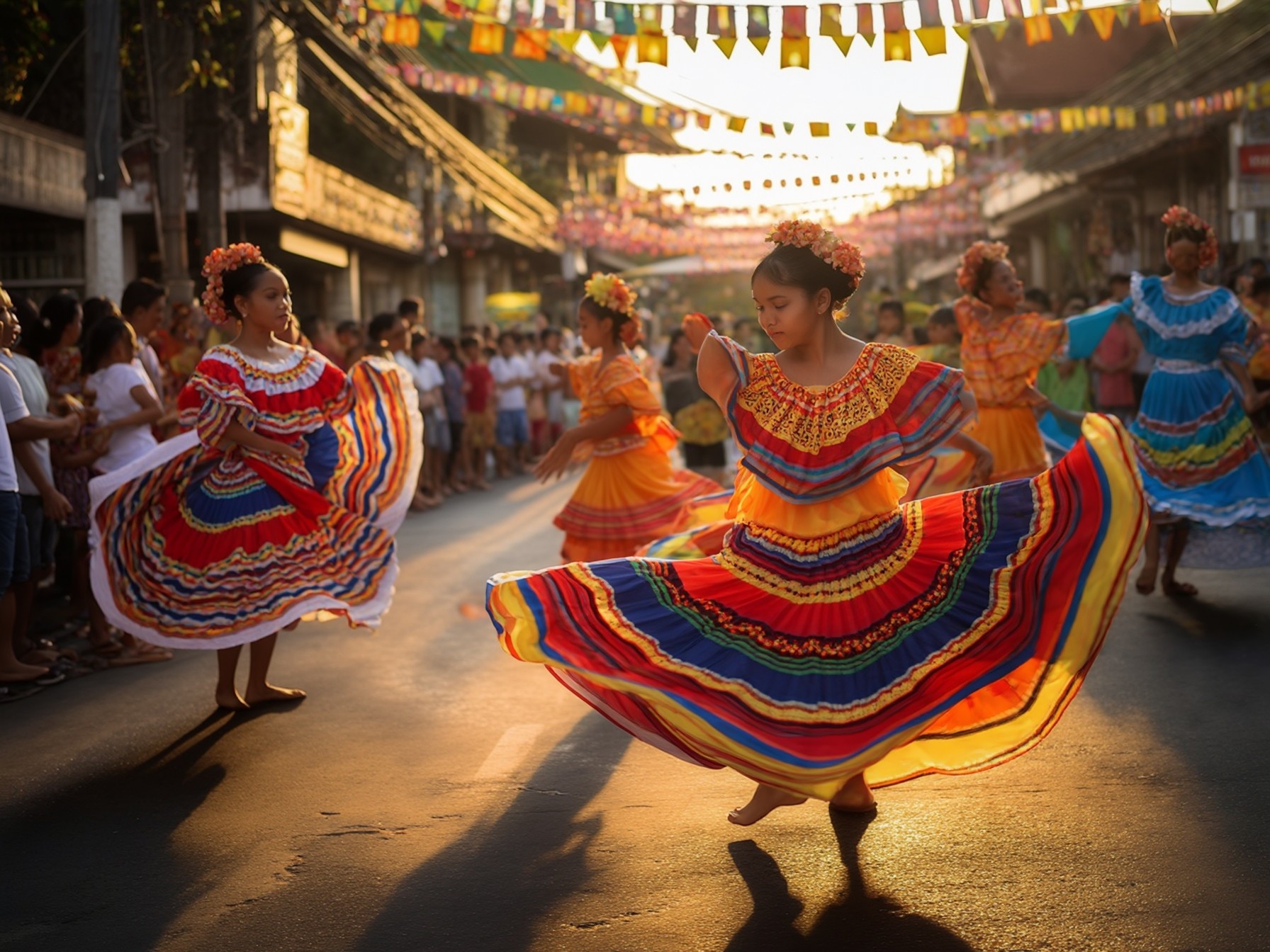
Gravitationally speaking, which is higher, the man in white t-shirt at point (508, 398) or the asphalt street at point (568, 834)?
Answer: the man in white t-shirt at point (508, 398)

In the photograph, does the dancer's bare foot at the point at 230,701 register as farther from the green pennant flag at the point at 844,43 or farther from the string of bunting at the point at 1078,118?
the string of bunting at the point at 1078,118

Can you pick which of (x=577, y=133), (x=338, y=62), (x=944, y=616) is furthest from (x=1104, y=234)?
(x=944, y=616)

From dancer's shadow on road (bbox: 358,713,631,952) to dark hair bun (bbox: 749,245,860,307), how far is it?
1.79 meters

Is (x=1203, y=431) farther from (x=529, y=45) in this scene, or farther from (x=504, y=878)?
(x=529, y=45)

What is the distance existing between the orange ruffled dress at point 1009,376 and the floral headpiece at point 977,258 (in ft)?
0.65

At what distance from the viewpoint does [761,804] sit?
4.70 meters

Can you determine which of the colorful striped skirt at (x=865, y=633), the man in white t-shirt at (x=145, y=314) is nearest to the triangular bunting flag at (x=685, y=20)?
the man in white t-shirt at (x=145, y=314)

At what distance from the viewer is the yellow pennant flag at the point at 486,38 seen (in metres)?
12.7

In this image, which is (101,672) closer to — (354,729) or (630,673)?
(354,729)

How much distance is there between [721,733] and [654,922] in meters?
0.52

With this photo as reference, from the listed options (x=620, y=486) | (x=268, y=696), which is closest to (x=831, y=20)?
(x=620, y=486)

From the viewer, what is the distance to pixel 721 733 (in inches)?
165

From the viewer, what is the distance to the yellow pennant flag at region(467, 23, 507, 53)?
41.5 ft

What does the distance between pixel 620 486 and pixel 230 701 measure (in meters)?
2.12
